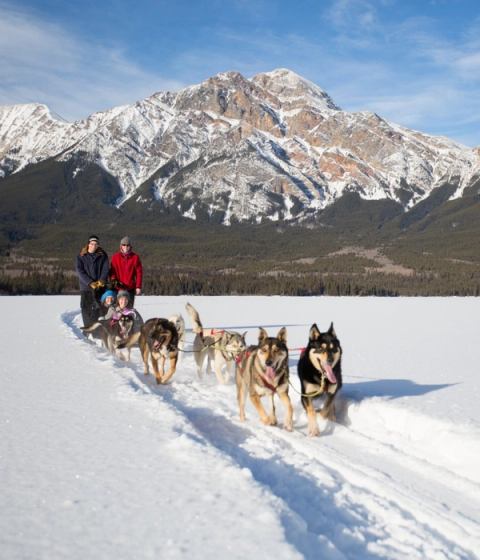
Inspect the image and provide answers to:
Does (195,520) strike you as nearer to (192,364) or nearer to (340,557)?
(340,557)

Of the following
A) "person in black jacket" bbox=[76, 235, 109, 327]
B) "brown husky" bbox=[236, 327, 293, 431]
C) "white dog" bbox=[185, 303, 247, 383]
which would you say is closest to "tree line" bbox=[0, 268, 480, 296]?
"person in black jacket" bbox=[76, 235, 109, 327]

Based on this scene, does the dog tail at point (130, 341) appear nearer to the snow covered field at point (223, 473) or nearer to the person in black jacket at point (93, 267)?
the snow covered field at point (223, 473)

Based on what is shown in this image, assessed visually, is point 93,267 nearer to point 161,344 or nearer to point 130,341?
point 130,341

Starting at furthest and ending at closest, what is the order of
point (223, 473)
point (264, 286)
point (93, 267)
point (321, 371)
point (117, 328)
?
point (264, 286) < point (93, 267) < point (117, 328) < point (321, 371) < point (223, 473)

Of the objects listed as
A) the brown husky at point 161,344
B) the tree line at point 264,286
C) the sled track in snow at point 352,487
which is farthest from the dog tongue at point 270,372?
the tree line at point 264,286

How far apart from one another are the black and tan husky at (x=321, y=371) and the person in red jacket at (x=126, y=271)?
7.23 metres

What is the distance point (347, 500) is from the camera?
4.69m

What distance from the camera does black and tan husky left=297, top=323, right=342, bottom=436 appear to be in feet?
23.5

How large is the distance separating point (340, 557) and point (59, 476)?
2578 millimetres

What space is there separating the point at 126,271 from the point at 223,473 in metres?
9.49

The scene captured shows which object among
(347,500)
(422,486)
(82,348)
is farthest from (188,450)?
(82,348)

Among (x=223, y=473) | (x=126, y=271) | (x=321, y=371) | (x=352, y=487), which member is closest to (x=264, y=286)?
(x=126, y=271)

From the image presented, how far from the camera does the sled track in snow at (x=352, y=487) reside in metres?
3.92

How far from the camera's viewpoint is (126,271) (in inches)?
537
